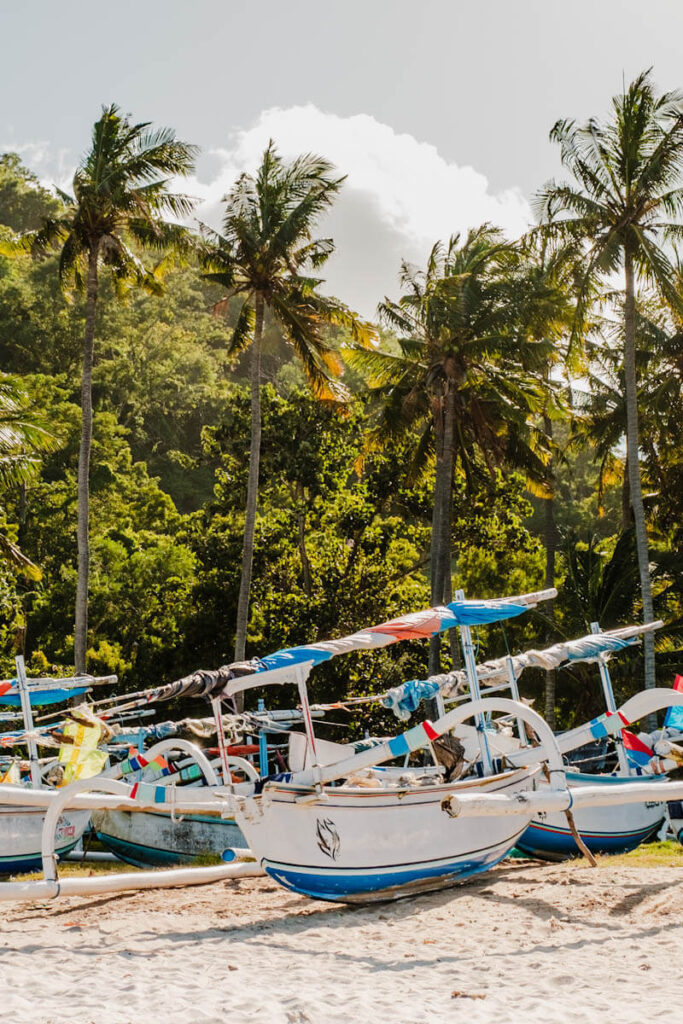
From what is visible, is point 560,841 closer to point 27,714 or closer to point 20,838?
point 27,714

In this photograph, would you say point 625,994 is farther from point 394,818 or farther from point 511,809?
point 394,818

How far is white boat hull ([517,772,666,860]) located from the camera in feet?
45.6

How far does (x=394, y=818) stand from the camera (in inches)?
428

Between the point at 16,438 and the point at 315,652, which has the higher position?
the point at 16,438

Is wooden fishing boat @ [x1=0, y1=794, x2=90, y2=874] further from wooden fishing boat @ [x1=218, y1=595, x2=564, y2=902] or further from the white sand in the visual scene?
wooden fishing boat @ [x1=218, y1=595, x2=564, y2=902]

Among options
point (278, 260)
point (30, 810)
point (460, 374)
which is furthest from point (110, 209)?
point (30, 810)

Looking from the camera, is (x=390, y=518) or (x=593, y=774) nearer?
(x=593, y=774)

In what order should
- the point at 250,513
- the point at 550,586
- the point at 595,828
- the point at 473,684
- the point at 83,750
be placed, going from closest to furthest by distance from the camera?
1. the point at 473,684
2. the point at 83,750
3. the point at 595,828
4. the point at 250,513
5. the point at 550,586

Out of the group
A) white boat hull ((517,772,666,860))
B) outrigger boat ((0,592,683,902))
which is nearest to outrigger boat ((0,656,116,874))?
outrigger boat ((0,592,683,902))

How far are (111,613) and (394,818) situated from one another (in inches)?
796

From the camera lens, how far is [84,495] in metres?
24.2

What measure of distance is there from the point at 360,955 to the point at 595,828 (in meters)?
6.91

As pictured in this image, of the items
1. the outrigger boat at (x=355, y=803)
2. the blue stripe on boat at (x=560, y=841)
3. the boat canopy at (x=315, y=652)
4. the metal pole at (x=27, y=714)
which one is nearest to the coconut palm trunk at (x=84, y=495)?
the metal pole at (x=27, y=714)

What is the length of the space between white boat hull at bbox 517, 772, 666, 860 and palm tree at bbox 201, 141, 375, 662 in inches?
Result: 477
